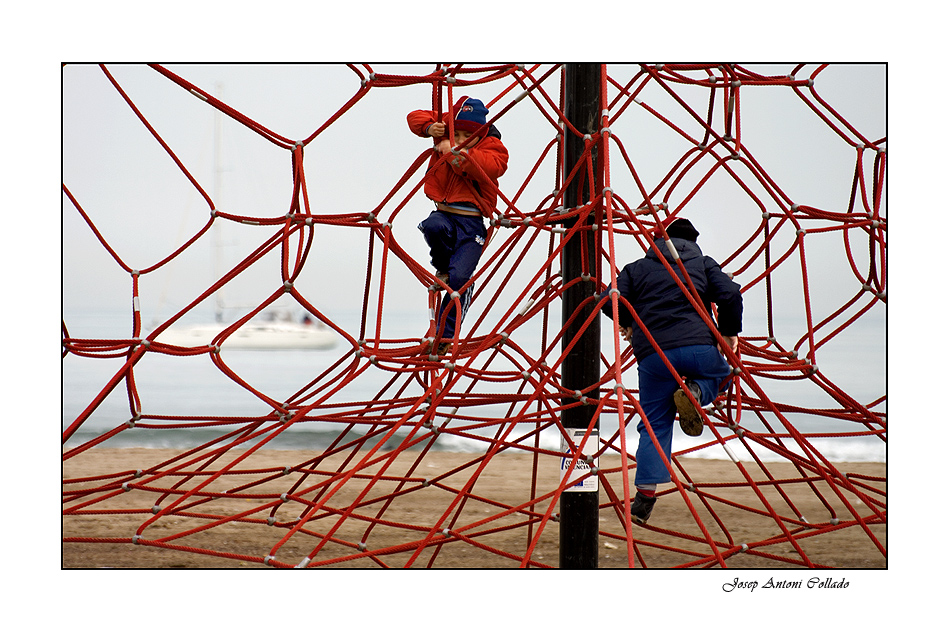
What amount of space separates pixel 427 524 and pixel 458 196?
7.08ft

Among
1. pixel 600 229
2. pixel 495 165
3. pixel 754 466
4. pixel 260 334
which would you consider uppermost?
pixel 495 165

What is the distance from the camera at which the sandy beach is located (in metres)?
2.96

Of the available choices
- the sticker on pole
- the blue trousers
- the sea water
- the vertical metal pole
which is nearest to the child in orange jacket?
the blue trousers

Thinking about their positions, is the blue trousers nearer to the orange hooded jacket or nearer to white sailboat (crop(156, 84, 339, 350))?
the orange hooded jacket

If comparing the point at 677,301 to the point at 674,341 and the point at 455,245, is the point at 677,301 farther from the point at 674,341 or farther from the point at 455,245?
the point at 455,245

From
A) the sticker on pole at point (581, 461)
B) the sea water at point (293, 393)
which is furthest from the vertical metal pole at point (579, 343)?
the sea water at point (293, 393)

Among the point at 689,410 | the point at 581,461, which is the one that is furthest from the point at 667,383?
the point at 581,461

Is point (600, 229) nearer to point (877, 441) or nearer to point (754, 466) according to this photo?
point (754, 466)

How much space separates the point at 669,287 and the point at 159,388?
7.47 metres

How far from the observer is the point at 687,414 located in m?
2.50

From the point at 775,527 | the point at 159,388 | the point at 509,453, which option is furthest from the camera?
the point at 159,388

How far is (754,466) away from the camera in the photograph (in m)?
6.69
